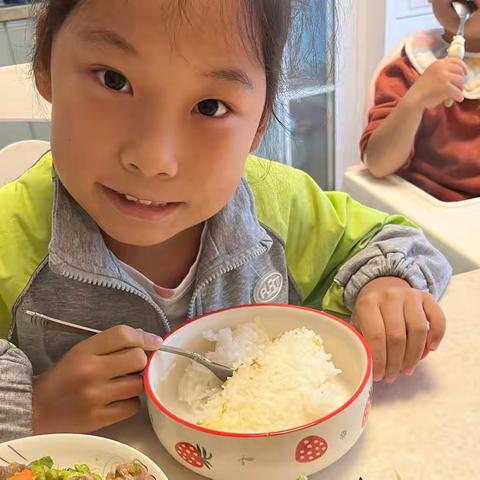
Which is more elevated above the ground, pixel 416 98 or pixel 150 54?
pixel 150 54

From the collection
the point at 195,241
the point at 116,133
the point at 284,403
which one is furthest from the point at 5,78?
the point at 284,403

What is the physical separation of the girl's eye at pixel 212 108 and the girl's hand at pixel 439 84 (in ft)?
2.70

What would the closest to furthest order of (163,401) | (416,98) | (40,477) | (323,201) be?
1. (40,477)
2. (163,401)
3. (323,201)
4. (416,98)

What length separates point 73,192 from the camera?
594 millimetres

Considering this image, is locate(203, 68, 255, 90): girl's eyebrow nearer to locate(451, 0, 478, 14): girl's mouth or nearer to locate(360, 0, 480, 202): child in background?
locate(360, 0, 480, 202): child in background

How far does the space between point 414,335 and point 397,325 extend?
0.06 feet

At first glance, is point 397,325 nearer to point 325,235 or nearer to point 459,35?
point 325,235

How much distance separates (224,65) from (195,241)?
27cm

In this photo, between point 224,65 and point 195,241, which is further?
point 195,241

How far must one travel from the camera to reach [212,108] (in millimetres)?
551

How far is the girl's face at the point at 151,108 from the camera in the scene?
501 mm

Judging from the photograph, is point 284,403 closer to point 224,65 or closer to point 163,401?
point 163,401

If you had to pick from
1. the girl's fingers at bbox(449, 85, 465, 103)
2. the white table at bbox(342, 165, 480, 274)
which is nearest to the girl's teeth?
the white table at bbox(342, 165, 480, 274)

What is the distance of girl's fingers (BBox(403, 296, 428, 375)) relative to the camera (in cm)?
61
